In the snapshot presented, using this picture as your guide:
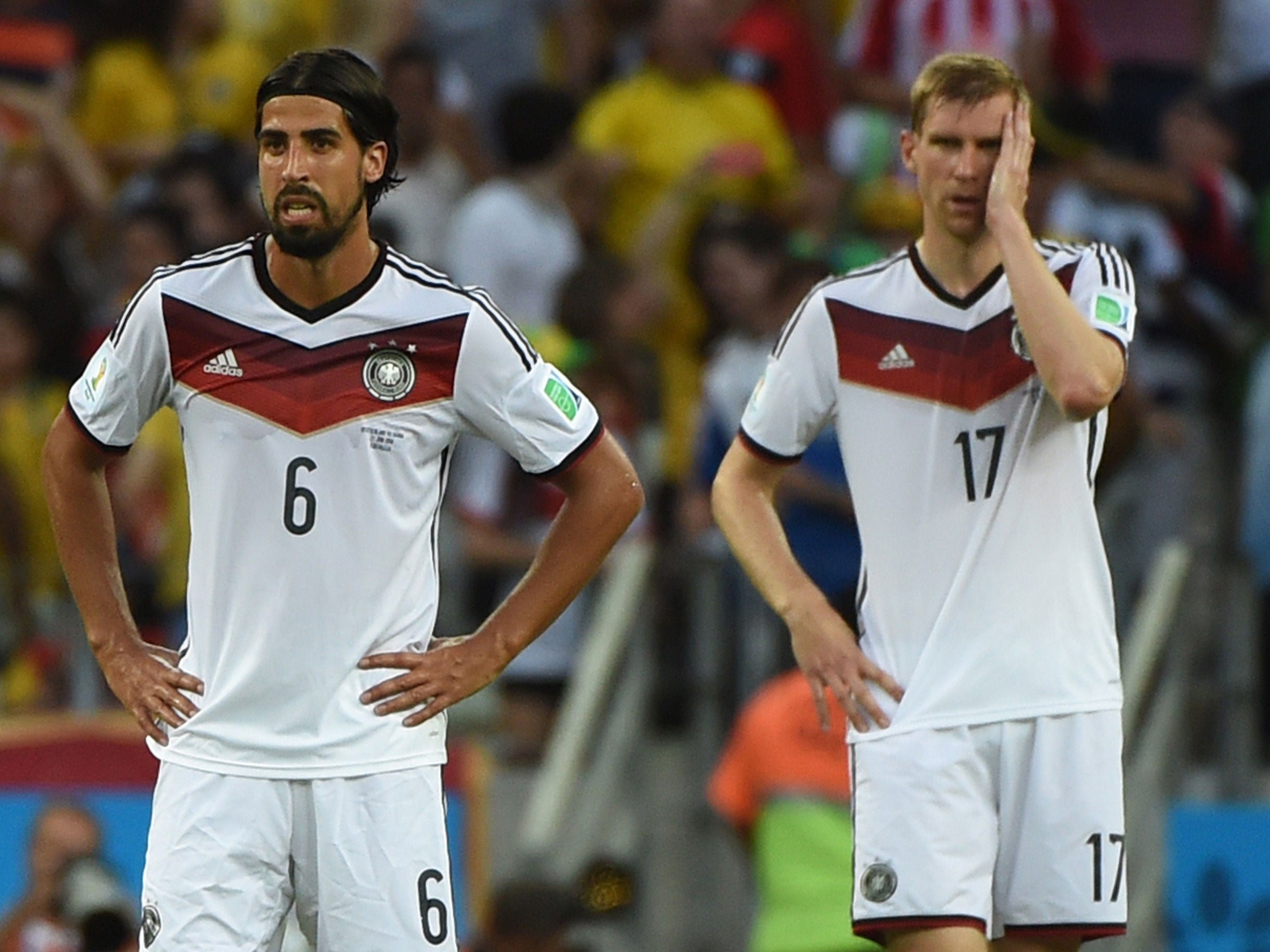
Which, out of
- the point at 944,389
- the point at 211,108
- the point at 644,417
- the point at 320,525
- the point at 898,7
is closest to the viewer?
the point at 320,525

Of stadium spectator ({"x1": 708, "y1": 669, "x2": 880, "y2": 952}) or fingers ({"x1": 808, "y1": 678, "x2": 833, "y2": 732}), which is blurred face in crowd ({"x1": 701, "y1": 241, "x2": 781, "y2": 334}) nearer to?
stadium spectator ({"x1": 708, "y1": 669, "x2": 880, "y2": 952})

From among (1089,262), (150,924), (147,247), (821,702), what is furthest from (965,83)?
(147,247)

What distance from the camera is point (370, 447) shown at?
6.27 metres

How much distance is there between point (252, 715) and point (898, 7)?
725 cm

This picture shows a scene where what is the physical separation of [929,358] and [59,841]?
5406 mm

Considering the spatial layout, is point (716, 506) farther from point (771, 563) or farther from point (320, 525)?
point (320, 525)

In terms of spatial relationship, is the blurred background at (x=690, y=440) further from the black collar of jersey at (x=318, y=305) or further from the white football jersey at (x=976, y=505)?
the black collar of jersey at (x=318, y=305)

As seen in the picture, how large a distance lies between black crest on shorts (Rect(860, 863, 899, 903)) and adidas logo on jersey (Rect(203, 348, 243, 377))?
1.95m

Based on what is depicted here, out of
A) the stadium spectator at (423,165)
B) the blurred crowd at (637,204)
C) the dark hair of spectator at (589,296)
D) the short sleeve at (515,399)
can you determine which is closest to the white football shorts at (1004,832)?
the short sleeve at (515,399)

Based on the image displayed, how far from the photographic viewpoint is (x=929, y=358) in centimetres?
669

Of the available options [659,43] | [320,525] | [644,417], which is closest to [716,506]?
[320,525]

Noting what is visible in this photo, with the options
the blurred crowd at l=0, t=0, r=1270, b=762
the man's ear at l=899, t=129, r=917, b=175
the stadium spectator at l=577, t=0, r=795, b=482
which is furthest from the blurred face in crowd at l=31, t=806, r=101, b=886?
the man's ear at l=899, t=129, r=917, b=175

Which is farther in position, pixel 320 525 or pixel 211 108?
pixel 211 108

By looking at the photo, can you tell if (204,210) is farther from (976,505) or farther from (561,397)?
(976,505)
